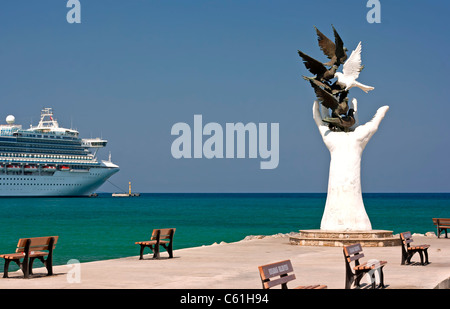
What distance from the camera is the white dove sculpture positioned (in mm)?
17484

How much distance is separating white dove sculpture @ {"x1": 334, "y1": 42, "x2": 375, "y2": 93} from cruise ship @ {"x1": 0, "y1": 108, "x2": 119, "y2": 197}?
89482mm

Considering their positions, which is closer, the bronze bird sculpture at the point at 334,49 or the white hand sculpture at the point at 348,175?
the white hand sculpture at the point at 348,175

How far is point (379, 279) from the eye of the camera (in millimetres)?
9406

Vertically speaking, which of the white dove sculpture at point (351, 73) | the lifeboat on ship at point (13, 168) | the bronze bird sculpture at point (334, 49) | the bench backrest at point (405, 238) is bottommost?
the bench backrest at point (405, 238)

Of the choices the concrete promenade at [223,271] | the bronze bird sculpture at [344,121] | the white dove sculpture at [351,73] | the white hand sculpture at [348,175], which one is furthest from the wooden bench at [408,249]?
the white dove sculpture at [351,73]

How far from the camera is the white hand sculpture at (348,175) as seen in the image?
17234mm

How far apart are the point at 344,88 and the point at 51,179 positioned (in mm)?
91013

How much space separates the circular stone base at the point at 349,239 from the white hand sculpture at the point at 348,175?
2.32 ft

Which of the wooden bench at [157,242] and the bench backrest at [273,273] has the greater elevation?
the bench backrest at [273,273]

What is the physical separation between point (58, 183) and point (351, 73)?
3612 inches

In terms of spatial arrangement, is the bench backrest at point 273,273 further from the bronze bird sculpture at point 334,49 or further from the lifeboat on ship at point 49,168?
the lifeboat on ship at point 49,168

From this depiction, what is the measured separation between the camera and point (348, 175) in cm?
1728

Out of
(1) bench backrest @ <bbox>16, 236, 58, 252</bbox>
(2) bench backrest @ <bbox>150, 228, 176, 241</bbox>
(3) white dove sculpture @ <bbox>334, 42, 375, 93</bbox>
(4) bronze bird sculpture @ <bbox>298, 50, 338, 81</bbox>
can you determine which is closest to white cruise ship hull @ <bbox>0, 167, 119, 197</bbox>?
(4) bronze bird sculpture @ <bbox>298, 50, 338, 81</bbox>
